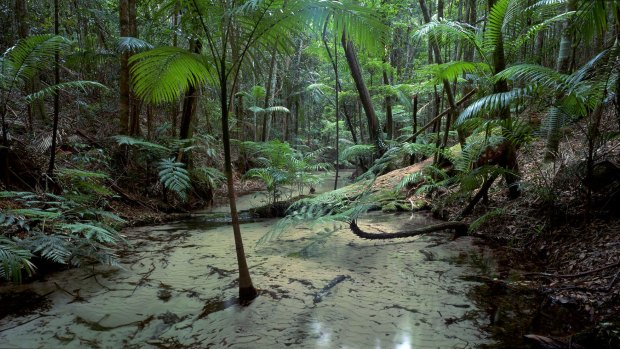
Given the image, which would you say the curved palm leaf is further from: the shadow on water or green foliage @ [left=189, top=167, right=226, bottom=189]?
green foliage @ [left=189, top=167, right=226, bottom=189]

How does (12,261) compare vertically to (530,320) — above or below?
above

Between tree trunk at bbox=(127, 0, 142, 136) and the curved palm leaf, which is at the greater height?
tree trunk at bbox=(127, 0, 142, 136)

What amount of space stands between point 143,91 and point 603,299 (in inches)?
152

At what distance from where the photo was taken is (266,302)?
102 inches

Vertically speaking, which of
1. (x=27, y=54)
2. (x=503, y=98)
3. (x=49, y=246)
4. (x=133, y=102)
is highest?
(x=133, y=102)

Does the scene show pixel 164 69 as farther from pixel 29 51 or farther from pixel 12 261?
pixel 29 51

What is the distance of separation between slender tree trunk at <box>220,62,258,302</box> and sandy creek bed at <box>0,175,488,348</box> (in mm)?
109

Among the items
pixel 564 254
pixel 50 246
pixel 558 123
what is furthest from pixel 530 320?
pixel 50 246

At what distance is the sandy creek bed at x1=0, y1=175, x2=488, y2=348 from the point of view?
209cm

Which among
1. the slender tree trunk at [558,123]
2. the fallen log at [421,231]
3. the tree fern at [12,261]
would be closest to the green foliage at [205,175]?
the fallen log at [421,231]

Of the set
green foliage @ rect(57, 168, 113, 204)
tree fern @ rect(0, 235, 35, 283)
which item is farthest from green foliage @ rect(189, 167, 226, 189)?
tree fern @ rect(0, 235, 35, 283)

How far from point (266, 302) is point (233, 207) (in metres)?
0.78

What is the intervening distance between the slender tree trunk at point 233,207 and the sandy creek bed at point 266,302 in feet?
0.36

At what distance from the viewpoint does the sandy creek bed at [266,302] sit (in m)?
2.09
